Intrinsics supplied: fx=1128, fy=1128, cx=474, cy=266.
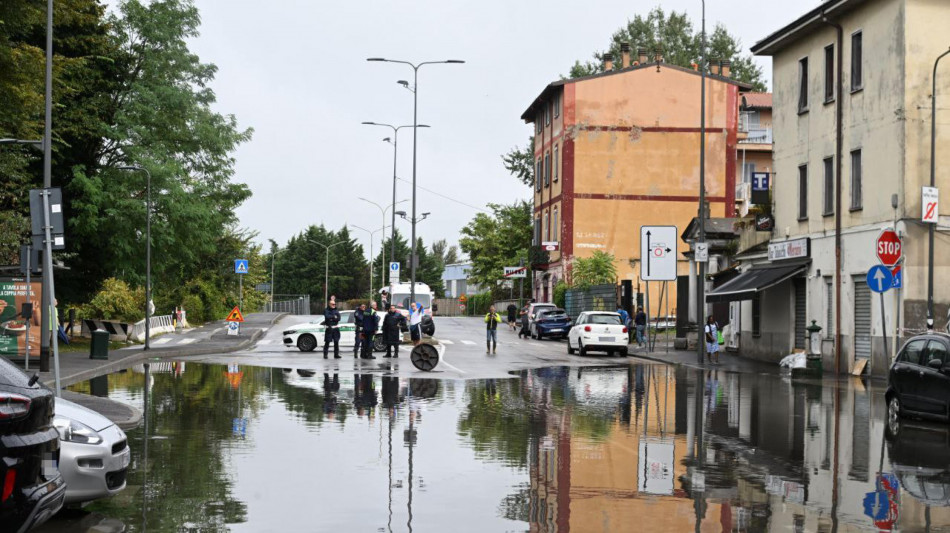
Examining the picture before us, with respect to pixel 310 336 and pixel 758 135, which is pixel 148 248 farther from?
pixel 758 135

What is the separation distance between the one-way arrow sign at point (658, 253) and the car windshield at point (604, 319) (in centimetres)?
375

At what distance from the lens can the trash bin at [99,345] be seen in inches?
1271

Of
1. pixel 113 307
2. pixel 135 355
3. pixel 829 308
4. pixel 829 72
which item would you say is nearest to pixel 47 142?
pixel 135 355

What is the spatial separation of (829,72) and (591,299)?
24630mm

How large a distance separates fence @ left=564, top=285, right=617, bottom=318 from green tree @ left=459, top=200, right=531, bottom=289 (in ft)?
81.9

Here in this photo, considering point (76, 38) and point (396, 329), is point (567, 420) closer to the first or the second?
point (396, 329)

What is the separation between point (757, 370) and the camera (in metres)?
33.4

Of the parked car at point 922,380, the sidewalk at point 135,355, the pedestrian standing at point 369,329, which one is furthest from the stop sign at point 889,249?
the sidewalk at point 135,355

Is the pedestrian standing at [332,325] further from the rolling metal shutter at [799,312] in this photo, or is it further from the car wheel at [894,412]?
the car wheel at [894,412]

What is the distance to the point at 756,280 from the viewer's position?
35.7 meters

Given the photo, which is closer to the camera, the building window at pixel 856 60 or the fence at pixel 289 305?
the building window at pixel 856 60

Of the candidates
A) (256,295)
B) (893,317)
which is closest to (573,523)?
(893,317)

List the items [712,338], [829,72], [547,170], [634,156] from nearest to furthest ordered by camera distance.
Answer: [829,72] → [712,338] → [634,156] → [547,170]

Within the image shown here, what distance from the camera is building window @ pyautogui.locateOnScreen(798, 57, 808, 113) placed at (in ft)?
115
